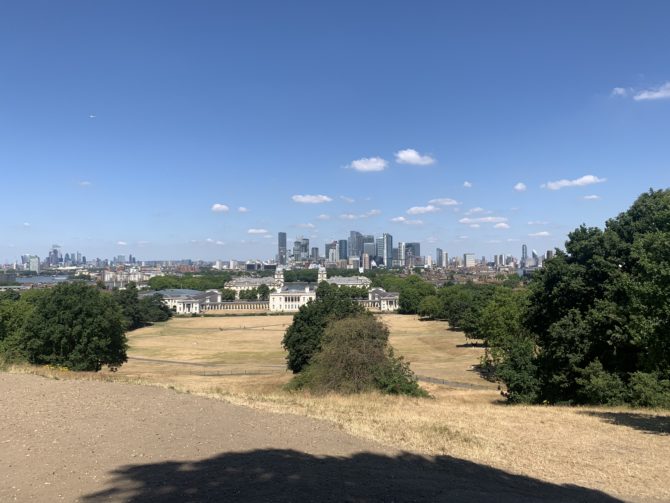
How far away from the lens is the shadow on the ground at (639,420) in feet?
47.5

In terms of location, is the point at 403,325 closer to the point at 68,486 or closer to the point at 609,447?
the point at 609,447

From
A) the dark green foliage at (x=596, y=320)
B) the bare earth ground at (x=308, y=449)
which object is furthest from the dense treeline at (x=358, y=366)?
the dark green foliage at (x=596, y=320)

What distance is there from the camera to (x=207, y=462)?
348 inches

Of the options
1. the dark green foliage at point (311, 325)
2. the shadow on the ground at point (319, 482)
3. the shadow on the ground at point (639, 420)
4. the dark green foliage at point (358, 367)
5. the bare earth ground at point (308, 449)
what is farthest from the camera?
the dark green foliage at point (311, 325)

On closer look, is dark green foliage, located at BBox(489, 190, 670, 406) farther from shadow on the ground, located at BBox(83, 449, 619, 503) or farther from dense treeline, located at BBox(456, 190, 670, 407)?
shadow on the ground, located at BBox(83, 449, 619, 503)

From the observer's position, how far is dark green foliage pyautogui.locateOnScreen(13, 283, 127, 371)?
35219mm

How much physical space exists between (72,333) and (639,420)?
112 feet

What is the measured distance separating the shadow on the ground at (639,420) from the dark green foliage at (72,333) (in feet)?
103

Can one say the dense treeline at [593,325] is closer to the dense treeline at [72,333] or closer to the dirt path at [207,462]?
the dirt path at [207,462]

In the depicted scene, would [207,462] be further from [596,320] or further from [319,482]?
[596,320]

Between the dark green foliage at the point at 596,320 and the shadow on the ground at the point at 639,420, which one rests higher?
the dark green foliage at the point at 596,320

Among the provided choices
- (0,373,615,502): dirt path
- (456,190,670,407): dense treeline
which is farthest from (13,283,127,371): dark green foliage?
(456,190,670,407): dense treeline

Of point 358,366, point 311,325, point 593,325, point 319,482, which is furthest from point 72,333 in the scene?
point 319,482

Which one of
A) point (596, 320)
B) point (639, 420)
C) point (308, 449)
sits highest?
point (596, 320)
